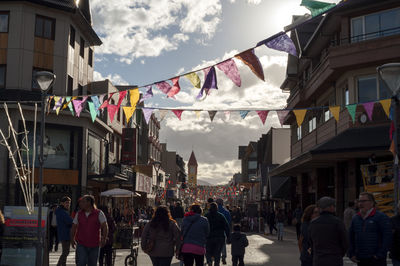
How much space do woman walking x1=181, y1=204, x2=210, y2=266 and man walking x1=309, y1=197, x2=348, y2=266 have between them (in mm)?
2505

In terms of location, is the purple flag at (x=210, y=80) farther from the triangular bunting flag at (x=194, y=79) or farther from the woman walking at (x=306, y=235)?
the woman walking at (x=306, y=235)

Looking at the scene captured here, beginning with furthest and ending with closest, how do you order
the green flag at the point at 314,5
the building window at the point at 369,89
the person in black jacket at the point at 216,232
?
the building window at the point at 369,89 → the person in black jacket at the point at 216,232 → the green flag at the point at 314,5

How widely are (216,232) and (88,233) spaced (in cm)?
367

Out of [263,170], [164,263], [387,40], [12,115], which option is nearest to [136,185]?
[12,115]

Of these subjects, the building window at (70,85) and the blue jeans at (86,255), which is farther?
the building window at (70,85)

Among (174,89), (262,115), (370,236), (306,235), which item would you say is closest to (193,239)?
(306,235)

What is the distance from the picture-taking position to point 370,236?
307 inches

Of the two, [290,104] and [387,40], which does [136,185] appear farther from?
[387,40]

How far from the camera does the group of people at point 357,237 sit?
757 centimetres

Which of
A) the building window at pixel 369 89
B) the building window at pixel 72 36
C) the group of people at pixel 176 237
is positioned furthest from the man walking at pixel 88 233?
the building window at pixel 72 36

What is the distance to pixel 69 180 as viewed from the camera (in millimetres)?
30250

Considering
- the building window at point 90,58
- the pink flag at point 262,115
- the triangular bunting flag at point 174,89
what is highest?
the building window at point 90,58

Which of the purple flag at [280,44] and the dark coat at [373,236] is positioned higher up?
the purple flag at [280,44]

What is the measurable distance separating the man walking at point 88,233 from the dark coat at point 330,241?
4.07 m
